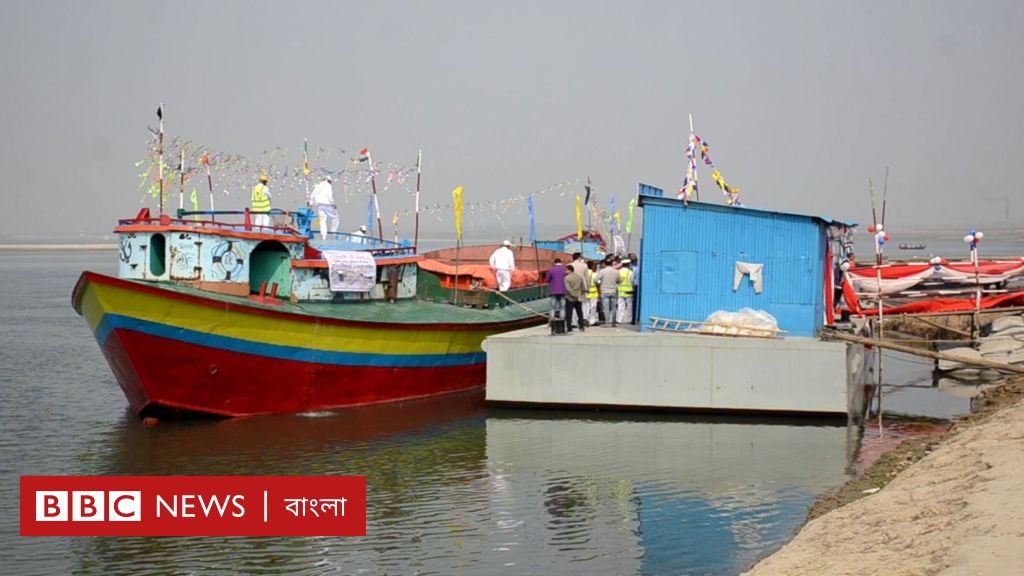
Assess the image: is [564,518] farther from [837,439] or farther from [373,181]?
[373,181]

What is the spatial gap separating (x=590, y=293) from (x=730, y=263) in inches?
125

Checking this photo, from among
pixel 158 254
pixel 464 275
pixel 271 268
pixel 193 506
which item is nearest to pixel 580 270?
pixel 271 268

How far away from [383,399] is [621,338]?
207 inches

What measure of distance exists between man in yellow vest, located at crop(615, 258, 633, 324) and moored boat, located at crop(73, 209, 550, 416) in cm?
335

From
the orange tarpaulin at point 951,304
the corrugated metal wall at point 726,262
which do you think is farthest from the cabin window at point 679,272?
the orange tarpaulin at point 951,304

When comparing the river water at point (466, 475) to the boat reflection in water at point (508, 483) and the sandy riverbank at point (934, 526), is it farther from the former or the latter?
the sandy riverbank at point (934, 526)

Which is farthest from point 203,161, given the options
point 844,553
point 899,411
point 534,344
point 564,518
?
point 844,553

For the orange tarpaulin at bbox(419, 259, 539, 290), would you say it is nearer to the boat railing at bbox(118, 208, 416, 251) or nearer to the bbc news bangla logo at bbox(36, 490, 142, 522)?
the boat railing at bbox(118, 208, 416, 251)

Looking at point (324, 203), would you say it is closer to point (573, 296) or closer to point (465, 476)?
point (573, 296)

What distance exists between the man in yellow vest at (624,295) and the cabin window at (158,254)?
29.8 ft

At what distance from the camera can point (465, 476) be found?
1738 cm

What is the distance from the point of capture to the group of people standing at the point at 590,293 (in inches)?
906

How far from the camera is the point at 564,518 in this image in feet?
48.7

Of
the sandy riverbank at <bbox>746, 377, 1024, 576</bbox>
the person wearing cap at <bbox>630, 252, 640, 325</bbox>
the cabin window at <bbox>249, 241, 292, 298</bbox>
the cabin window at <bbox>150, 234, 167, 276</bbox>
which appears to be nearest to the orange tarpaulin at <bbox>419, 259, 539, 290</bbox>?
the person wearing cap at <bbox>630, 252, 640, 325</bbox>
